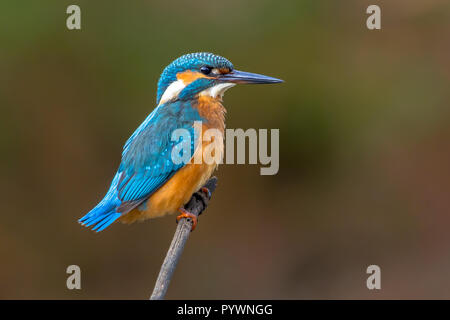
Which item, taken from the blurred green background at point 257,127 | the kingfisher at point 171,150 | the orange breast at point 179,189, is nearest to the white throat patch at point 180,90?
the kingfisher at point 171,150

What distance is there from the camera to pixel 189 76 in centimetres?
361

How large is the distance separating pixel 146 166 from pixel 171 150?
0.51ft

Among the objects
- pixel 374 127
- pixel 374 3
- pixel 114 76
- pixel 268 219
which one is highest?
pixel 374 3

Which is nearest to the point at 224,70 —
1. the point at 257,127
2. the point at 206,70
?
the point at 206,70

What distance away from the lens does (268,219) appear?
5215mm

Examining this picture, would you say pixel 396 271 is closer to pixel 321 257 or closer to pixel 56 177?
pixel 321 257

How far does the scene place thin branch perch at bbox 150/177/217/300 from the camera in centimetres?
→ 256

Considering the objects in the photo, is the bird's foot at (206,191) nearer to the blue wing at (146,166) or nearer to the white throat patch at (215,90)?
the blue wing at (146,166)

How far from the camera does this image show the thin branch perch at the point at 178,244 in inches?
101

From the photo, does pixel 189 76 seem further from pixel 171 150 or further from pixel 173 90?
pixel 171 150

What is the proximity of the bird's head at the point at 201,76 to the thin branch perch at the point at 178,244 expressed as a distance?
56 cm

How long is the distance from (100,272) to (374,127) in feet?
7.94

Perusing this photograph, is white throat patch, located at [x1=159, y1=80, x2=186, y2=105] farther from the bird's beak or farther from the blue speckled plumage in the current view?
the bird's beak

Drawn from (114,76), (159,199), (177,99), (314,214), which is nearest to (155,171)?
(159,199)
